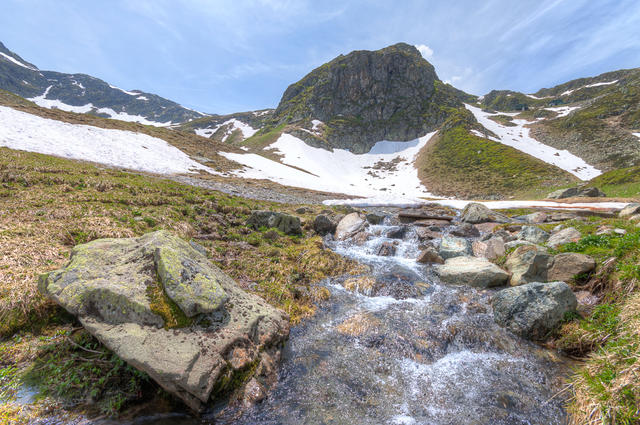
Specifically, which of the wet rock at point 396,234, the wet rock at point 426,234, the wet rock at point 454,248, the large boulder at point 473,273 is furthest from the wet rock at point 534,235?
the wet rock at point 396,234

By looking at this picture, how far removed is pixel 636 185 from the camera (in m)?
36.0

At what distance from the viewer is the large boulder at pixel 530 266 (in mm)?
9844

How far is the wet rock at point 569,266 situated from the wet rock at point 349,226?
37.7ft

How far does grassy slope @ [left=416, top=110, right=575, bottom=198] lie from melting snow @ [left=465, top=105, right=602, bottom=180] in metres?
12.7

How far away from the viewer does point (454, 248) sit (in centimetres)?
1456

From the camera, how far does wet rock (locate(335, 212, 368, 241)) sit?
1867 centimetres

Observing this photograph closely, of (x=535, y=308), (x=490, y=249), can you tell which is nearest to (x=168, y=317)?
(x=535, y=308)

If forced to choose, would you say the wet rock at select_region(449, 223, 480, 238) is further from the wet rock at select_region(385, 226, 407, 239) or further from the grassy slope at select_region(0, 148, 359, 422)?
the grassy slope at select_region(0, 148, 359, 422)

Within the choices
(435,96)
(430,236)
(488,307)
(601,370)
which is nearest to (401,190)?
(430,236)

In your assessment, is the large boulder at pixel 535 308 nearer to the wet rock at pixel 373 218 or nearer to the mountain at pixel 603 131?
the wet rock at pixel 373 218

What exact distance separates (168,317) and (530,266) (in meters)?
13.3

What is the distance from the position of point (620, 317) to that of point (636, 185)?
169ft

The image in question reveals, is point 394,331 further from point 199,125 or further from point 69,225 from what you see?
point 199,125

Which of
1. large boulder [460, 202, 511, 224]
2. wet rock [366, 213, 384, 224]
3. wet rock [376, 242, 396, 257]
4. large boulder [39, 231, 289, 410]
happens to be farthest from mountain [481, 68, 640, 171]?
large boulder [39, 231, 289, 410]
